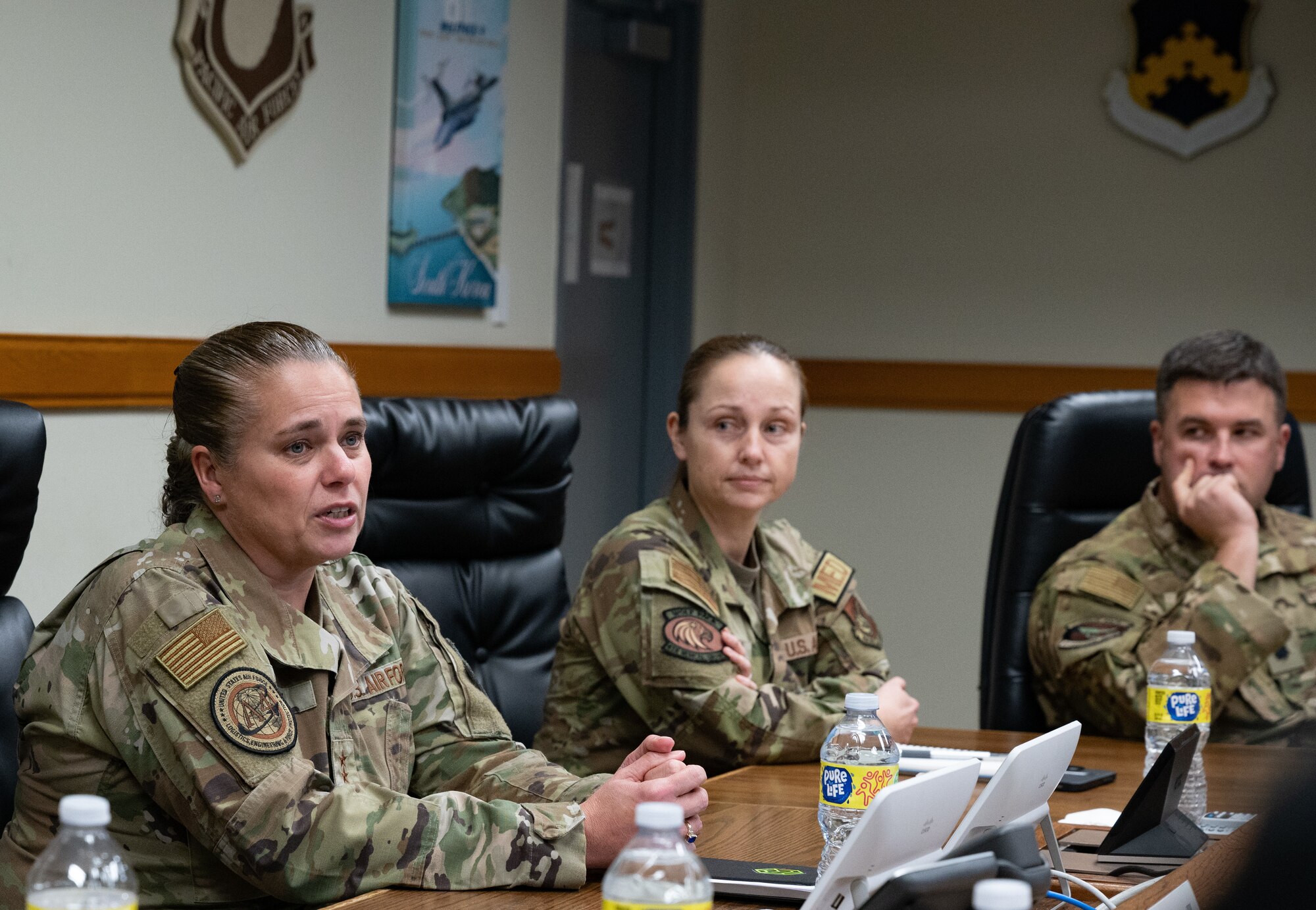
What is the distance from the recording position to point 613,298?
4.67 m

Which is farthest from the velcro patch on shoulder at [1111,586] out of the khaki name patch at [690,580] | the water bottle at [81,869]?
the water bottle at [81,869]

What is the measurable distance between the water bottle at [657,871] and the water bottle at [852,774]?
45cm

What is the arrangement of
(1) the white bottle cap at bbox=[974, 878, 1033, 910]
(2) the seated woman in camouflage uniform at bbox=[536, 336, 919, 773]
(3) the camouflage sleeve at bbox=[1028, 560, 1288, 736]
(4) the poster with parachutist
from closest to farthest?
(1) the white bottle cap at bbox=[974, 878, 1033, 910] → (2) the seated woman in camouflage uniform at bbox=[536, 336, 919, 773] → (3) the camouflage sleeve at bbox=[1028, 560, 1288, 736] → (4) the poster with parachutist

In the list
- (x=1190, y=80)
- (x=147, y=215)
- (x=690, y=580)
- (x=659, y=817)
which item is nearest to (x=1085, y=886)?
(x=659, y=817)

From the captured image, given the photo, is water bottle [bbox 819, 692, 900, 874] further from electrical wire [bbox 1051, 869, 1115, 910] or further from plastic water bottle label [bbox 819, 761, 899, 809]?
electrical wire [bbox 1051, 869, 1115, 910]

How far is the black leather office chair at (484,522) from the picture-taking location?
2.46 metres

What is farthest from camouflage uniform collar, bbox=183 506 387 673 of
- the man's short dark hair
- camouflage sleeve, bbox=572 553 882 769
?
the man's short dark hair

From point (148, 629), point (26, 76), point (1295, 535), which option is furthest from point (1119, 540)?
point (26, 76)

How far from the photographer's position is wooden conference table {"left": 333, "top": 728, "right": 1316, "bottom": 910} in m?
1.47

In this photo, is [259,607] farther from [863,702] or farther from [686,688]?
[686,688]

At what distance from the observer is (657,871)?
1.09m

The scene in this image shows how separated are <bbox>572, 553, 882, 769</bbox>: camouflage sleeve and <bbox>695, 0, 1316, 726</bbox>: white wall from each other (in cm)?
263

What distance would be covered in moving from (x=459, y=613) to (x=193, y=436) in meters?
0.89

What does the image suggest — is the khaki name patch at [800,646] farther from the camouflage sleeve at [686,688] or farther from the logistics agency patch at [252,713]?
the logistics agency patch at [252,713]
